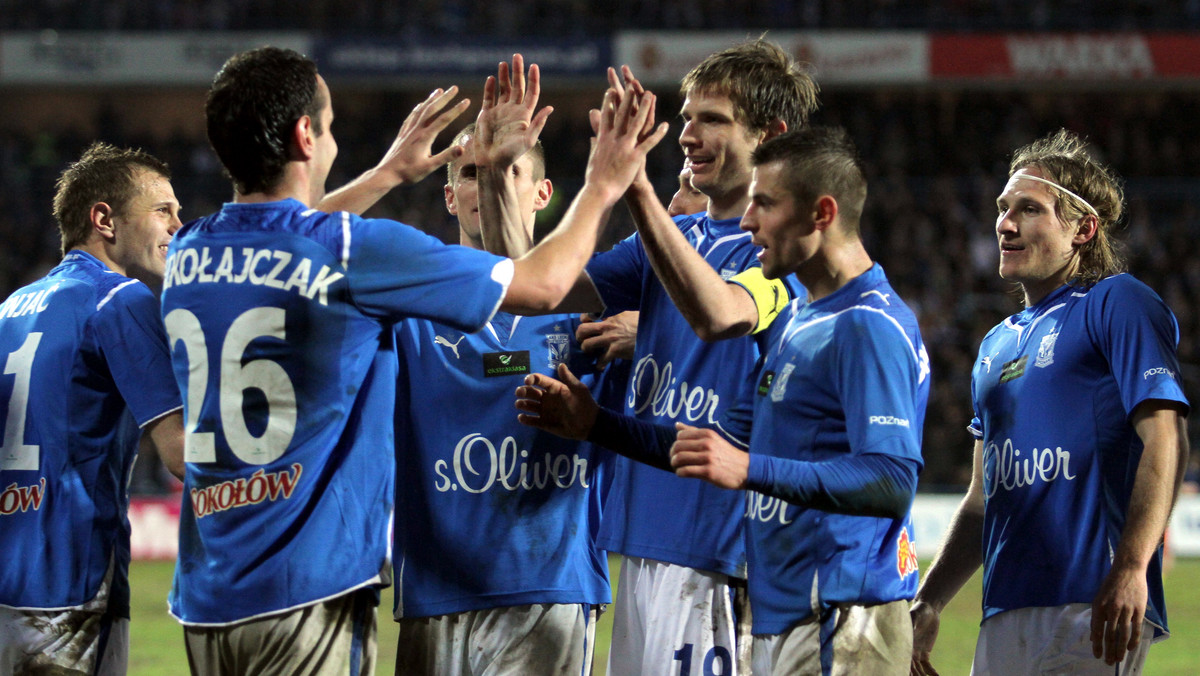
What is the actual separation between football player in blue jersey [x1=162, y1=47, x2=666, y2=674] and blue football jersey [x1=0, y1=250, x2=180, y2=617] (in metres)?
0.83

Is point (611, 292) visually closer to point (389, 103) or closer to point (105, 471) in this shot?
point (105, 471)

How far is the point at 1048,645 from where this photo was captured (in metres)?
3.83

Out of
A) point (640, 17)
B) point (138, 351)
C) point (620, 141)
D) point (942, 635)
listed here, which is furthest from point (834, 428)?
point (640, 17)

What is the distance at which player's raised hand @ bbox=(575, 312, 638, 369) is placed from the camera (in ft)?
13.0

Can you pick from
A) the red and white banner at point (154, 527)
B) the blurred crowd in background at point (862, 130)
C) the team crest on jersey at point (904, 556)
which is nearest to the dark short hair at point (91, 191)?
the team crest on jersey at point (904, 556)

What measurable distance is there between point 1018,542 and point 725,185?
1459mm

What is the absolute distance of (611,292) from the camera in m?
3.99

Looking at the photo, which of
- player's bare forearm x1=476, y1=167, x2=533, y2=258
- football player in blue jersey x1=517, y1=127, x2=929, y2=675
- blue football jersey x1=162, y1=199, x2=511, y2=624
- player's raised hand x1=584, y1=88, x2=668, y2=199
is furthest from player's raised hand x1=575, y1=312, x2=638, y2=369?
blue football jersey x1=162, y1=199, x2=511, y2=624

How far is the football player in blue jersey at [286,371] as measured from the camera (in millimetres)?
2980

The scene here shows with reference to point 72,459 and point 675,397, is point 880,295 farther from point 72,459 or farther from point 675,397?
point 72,459

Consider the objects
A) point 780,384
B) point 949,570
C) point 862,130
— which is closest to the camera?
point 780,384

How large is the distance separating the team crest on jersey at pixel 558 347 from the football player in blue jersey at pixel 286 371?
81 centimetres

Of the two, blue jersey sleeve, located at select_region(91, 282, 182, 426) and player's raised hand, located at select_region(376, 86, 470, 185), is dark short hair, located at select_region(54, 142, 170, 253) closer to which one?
blue jersey sleeve, located at select_region(91, 282, 182, 426)

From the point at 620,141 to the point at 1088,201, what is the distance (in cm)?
180
